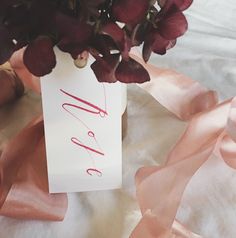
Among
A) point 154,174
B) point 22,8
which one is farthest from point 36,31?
point 154,174

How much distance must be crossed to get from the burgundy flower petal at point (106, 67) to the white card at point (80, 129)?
5 cm

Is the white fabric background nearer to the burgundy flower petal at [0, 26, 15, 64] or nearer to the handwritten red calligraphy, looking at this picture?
the handwritten red calligraphy

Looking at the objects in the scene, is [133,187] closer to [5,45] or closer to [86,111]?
[86,111]

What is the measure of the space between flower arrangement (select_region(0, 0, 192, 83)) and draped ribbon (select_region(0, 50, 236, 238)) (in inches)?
5.8

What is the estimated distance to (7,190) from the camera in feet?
2.04

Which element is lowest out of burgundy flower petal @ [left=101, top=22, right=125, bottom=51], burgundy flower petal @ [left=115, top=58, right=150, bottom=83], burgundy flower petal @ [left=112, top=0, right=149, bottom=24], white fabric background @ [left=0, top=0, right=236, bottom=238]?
white fabric background @ [left=0, top=0, right=236, bottom=238]

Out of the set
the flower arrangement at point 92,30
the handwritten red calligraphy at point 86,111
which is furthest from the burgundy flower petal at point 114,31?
the handwritten red calligraphy at point 86,111

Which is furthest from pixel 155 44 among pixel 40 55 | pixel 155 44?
pixel 40 55

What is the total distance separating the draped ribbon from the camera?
58cm

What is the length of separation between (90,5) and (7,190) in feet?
0.84

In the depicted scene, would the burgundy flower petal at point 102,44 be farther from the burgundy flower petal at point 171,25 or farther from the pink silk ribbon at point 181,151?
the pink silk ribbon at point 181,151

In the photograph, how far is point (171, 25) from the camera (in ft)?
1.64

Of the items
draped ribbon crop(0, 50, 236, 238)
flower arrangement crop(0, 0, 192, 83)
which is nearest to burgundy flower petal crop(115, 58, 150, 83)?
flower arrangement crop(0, 0, 192, 83)

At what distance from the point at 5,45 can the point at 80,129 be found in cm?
15
